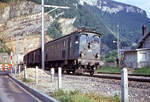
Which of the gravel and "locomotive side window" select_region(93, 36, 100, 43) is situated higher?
"locomotive side window" select_region(93, 36, 100, 43)

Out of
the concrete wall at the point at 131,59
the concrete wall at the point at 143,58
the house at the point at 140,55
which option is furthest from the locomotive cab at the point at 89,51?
the concrete wall at the point at 131,59

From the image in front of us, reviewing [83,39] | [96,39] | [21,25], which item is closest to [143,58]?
[96,39]

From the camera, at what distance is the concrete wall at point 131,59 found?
1647 inches

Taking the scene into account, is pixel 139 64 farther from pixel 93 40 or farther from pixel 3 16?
pixel 3 16

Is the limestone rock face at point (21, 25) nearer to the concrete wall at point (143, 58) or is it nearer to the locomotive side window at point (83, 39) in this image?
the concrete wall at point (143, 58)

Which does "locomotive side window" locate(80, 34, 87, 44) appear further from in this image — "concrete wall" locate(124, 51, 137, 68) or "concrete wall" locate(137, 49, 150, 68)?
"concrete wall" locate(124, 51, 137, 68)

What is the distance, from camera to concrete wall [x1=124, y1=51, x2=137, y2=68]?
41.8 metres

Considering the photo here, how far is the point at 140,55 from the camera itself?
40.5m

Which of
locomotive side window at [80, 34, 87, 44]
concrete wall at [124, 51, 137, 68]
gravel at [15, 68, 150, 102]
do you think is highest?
locomotive side window at [80, 34, 87, 44]

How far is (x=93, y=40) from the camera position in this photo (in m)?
21.6

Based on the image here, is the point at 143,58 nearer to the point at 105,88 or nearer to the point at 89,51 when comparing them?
the point at 89,51

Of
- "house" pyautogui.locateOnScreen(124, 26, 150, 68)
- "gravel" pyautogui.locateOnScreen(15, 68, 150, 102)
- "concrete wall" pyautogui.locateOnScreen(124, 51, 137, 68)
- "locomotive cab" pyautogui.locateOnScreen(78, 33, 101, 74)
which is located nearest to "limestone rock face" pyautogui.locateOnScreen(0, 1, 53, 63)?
"concrete wall" pyautogui.locateOnScreen(124, 51, 137, 68)

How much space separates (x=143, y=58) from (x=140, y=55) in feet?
2.16

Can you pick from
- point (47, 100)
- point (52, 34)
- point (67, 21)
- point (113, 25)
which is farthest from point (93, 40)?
point (113, 25)
